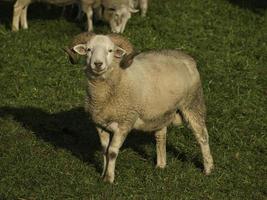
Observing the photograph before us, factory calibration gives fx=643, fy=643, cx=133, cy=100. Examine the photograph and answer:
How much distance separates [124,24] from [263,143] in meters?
6.37

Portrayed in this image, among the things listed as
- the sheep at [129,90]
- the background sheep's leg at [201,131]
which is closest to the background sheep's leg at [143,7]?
the sheep at [129,90]

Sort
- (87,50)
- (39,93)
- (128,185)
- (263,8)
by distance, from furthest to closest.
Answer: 1. (263,8)
2. (39,93)
3. (128,185)
4. (87,50)

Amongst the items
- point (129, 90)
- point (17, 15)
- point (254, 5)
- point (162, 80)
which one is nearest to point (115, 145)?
point (129, 90)

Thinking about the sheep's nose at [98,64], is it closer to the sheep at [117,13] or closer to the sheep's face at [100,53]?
the sheep's face at [100,53]

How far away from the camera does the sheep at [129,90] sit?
7.07 meters

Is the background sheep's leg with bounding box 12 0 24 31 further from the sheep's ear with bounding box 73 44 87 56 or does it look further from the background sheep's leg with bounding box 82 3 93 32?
the sheep's ear with bounding box 73 44 87 56

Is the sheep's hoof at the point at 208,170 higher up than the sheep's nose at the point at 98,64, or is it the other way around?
the sheep's nose at the point at 98,64

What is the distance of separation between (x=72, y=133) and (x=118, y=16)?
6.06 metres

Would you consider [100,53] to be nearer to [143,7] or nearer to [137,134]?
[137,134]

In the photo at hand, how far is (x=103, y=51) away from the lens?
684 centimetres

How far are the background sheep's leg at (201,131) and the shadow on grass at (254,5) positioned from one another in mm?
9649

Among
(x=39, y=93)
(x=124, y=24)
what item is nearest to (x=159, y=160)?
(x=39, y=93)

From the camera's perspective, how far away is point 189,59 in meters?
8.04

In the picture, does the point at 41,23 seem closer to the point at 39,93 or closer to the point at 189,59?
the point at 39,93
